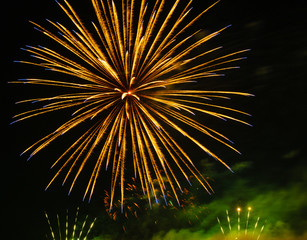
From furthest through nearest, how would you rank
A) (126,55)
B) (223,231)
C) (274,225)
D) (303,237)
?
(223,231) → (274,225) → (303,237) → (126,55)

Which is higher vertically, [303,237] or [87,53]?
[87,53]

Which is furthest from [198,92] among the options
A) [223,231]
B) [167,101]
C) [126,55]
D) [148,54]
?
[223,231]

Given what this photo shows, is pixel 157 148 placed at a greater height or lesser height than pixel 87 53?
lesser

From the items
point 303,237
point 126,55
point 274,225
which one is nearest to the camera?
point 126,55

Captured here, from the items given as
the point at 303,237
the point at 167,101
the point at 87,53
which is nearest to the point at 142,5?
the point at 87,53

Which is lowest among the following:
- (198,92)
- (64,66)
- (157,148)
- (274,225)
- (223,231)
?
(223,231)

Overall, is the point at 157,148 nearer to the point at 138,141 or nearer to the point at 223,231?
the point at 138,141

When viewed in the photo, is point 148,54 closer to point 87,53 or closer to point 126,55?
point 126,55

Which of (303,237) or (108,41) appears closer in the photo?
(108,41)

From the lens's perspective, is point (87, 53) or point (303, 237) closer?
point (87, 53)

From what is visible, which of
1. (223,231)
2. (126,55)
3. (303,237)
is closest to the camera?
(126,55)
